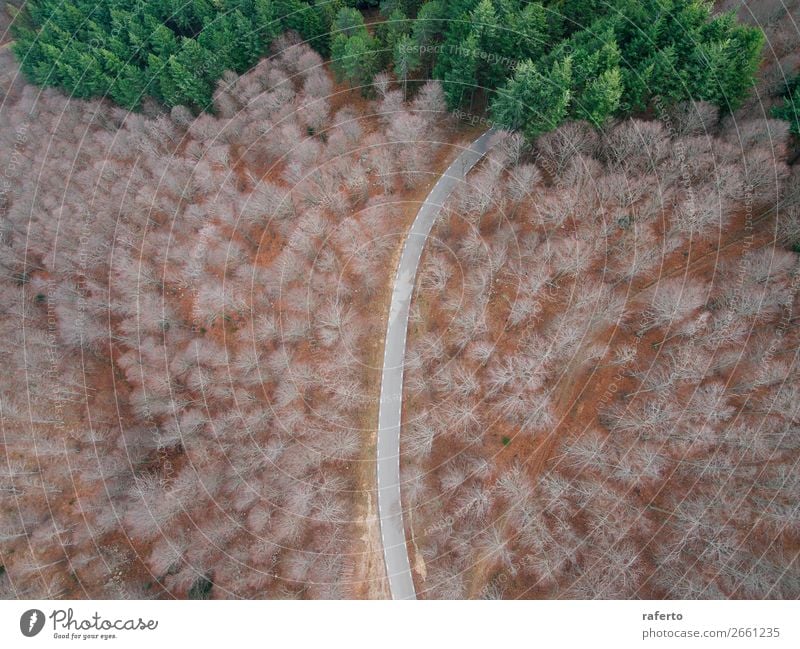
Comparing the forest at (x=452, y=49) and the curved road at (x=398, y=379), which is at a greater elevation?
the forest at (x=452, y=49)

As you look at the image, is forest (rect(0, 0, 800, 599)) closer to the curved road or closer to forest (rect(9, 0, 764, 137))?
forest (rect(9, 0, 764, 137))

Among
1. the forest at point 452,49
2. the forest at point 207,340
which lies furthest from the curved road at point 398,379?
the forest at point 452,49

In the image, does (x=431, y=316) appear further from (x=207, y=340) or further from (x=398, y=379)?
(x=207, y=340)

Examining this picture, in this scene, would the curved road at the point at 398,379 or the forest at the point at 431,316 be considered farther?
the curved road at the point at 398,379

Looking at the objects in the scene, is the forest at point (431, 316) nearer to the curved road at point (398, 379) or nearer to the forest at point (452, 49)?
the forest at point (452, 49)

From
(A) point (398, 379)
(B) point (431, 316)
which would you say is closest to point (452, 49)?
(B) point (431, 316)

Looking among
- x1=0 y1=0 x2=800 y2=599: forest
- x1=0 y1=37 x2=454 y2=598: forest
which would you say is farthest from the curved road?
x1=0 y1=37 x2=454 y2=598: forest
